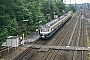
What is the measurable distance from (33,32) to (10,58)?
2061 centimetres

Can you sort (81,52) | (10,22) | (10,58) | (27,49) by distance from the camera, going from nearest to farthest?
(10,58) → (81,52) → (27,49) → (10,22)

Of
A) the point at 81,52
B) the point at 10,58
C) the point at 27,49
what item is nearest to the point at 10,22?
the point at 27,49

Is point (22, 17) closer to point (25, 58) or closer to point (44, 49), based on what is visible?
point (44, 49)

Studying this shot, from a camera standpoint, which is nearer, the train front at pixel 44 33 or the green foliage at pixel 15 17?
the green foliage at pixel 15 17

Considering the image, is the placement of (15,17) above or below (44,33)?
above

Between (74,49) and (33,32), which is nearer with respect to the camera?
(74,49)

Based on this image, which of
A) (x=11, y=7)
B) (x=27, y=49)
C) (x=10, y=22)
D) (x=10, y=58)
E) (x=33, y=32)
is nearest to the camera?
(x=10, y=58)

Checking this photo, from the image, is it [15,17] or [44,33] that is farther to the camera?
[15,17]

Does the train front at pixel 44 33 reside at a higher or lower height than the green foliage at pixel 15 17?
lower

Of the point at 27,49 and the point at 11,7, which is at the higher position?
the point at 11,7

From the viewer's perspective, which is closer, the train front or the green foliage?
the green foliage

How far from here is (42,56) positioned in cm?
2627

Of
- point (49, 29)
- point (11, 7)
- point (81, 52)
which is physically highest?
point (11, 7)

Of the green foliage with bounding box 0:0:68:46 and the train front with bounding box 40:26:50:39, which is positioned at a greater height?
the green foliage with bounding box 0:0:68:46
